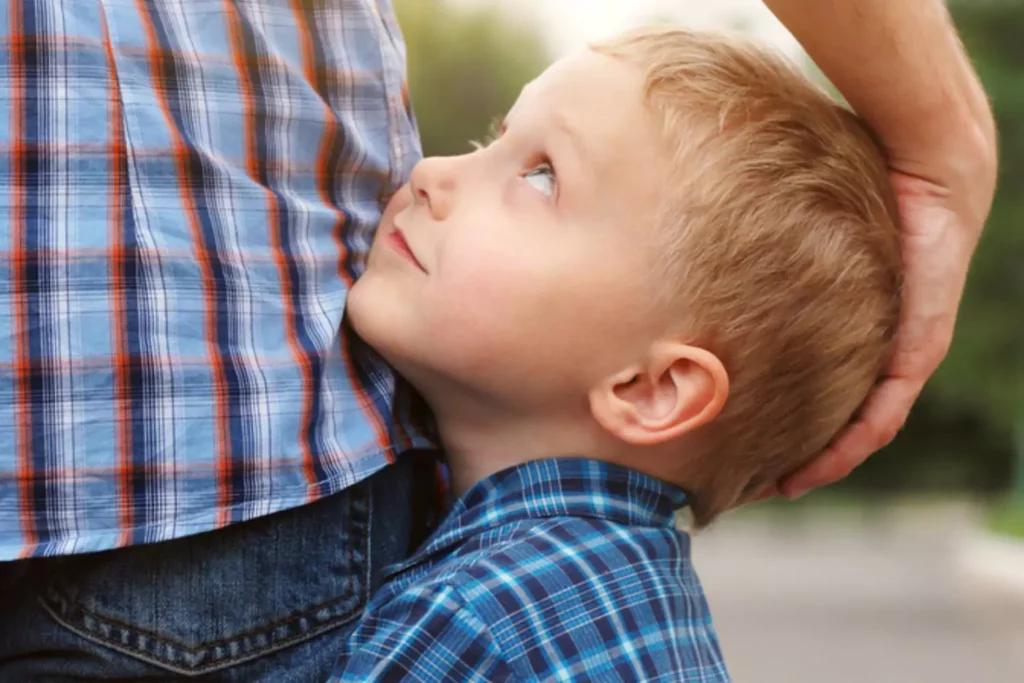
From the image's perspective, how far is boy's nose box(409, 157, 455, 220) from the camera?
3.50 feet

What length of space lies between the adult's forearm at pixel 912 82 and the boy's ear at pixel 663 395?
1.01ft

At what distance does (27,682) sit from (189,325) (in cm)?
29

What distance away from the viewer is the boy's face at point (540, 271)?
3.37 ft

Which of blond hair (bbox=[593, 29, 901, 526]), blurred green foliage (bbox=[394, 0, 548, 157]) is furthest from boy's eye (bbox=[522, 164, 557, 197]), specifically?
blurred green foliage (bbox=[394, 0, 548, 157])

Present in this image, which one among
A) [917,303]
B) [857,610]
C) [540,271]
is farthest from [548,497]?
[857,610]

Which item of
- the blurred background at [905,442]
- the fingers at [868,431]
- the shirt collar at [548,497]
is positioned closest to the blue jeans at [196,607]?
the shirt collar at [548,497]

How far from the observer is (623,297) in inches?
40.7

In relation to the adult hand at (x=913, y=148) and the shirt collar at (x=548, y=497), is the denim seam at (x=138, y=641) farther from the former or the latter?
the adult hand at (x=913, y=148)

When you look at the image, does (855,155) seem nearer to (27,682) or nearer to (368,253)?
(368,253)

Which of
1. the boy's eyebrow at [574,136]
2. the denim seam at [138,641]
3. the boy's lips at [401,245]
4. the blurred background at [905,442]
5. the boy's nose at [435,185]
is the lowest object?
the blurred background at [905,442]

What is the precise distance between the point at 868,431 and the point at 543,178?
0.44 metres

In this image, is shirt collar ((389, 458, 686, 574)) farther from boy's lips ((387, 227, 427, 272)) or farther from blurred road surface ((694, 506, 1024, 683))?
blurred road surface ((694, 506, 1024, 683))

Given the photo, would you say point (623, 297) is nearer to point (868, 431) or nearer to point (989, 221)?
point (868, 431)

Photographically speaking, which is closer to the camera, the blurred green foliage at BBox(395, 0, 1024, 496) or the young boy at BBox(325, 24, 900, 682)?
the young boy at BBox(325, 24, 900, 682)
